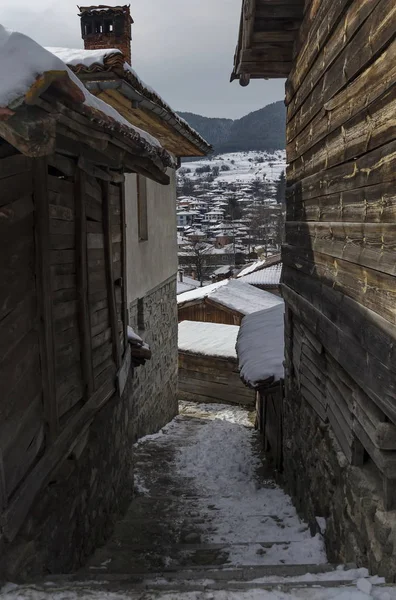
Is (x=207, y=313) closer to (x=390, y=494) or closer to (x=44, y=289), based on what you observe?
(x=44, y=289)

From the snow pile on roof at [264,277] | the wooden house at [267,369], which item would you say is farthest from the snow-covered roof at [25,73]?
the snow pile on roof at [264,277]

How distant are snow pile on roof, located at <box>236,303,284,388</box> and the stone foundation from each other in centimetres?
112

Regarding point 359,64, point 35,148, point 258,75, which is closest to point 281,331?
point 258,75

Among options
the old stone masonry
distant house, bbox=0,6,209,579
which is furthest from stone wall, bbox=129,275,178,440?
distant house, bbox=0,6,209,579

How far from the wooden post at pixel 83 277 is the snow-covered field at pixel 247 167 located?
152 meters

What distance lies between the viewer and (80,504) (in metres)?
4.45

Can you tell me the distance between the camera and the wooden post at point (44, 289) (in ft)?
11.0

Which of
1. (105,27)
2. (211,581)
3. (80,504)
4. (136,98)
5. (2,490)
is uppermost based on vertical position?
(105,27)

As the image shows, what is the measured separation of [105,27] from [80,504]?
895 cm

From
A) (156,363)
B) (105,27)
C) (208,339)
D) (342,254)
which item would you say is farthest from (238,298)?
(342,254)

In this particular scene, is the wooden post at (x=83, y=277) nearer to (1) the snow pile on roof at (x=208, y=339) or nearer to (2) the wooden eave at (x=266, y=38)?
(2) the wooden eave at (x=266, y=38)

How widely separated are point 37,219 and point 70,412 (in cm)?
161

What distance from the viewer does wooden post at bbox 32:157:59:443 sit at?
3.36m

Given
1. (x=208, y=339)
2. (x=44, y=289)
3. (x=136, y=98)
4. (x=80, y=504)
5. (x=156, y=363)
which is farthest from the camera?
(x=208, y=339)
